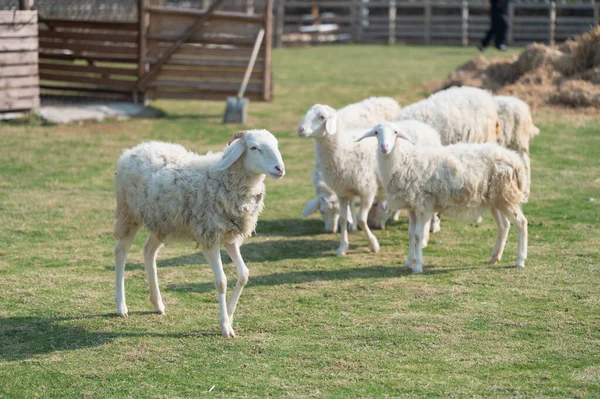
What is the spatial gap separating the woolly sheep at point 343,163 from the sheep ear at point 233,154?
7.59 ft

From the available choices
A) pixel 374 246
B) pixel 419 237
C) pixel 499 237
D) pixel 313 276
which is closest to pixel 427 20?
pixel 374 246

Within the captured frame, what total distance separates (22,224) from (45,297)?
2.49 metres

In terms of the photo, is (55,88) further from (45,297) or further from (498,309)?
(498,309)

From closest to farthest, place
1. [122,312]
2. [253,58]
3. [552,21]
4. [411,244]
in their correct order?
[122,312]
[411,244]
[253,58]
[552,21]

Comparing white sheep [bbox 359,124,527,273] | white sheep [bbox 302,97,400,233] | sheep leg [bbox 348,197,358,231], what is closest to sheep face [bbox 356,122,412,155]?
white sheep [bbox 359,124,527,273]

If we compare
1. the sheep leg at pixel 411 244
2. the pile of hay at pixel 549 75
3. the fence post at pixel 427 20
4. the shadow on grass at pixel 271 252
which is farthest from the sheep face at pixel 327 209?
the fence post at pixel 427 20

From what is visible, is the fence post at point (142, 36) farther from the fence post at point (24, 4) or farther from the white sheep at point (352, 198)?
the white sheep at point (352, 198)

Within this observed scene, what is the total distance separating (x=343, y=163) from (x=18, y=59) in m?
8.29

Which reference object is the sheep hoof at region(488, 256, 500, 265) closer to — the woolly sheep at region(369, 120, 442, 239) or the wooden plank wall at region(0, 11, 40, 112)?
the woolly sheep at region(369, 120, 442, 239)

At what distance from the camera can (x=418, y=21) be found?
33625 mm

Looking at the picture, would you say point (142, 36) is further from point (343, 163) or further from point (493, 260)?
point (493, 260)

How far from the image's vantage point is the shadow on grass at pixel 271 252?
8.29 metres

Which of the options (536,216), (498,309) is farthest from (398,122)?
(498,309)

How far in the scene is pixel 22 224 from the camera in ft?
30.6
